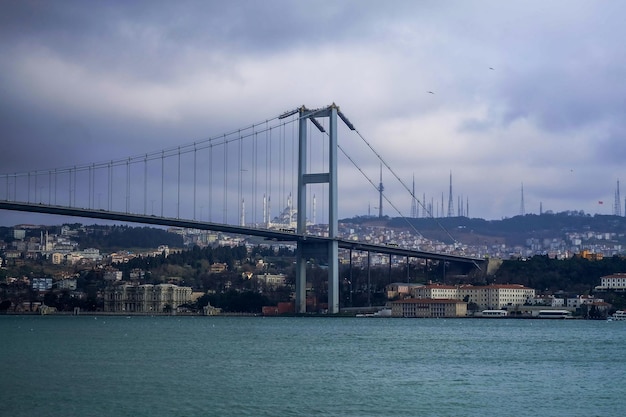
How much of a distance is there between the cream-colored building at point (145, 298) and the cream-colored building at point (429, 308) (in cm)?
1762

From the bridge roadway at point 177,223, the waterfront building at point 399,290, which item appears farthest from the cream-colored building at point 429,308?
the waterfront building at point 399,290

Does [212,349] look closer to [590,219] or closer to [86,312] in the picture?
[86,312]

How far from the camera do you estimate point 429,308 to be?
62594mm

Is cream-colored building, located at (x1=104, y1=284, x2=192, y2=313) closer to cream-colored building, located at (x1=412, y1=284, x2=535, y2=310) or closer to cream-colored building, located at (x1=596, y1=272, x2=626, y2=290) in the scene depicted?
cream-colored building, located at (x1=412, y1=284, x2=535, y2=310)

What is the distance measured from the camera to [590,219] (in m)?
181

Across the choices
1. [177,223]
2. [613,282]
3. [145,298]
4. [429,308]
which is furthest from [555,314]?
[145,298]

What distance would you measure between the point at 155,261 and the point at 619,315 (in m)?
46.7

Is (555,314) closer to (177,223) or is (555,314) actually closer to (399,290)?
(399,290)

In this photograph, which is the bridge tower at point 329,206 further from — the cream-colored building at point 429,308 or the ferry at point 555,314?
the ferry at point 555,314

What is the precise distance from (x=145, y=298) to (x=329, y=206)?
2917cm

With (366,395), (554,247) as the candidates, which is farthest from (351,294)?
(554,247)

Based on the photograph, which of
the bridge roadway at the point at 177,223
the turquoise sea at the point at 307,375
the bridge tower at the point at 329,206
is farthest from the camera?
the bridge tower at the point at 329,206

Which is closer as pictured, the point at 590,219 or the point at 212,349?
the point at 212,349

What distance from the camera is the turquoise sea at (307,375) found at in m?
18.5
